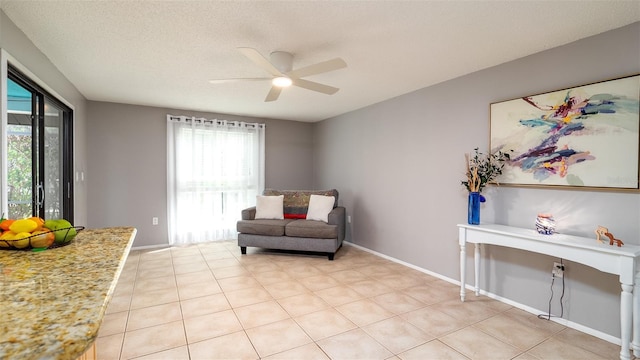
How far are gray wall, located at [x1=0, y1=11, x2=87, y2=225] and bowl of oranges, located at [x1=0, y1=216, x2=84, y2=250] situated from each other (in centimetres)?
138

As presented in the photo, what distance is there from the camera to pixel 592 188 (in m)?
2.18

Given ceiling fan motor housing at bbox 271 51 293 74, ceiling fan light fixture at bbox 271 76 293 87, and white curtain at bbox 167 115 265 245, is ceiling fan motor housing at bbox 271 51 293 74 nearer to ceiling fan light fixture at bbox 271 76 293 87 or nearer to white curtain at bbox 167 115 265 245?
ceiling fan light fixture at bbox 271 76 293 87

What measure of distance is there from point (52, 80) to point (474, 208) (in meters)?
4.20

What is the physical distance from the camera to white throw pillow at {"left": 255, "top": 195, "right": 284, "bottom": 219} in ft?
14.6

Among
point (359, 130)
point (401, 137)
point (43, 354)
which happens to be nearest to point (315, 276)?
point (401, 137)

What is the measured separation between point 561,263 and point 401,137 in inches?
83.8

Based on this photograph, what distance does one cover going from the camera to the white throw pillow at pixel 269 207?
14.6 feet

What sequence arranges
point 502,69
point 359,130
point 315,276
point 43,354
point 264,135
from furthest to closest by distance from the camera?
point 264,135
point 359,130
point 315,276
point 502,69
point 43,354

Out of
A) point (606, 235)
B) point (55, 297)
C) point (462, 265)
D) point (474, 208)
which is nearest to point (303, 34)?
point (55, 297)

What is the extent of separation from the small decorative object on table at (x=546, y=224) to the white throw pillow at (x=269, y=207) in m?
3.21

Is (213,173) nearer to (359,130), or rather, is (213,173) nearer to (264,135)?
(264,135)

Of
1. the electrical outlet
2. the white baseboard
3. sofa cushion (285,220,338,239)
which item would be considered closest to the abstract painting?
the electrical outlet

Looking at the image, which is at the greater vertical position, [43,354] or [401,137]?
[401,137]

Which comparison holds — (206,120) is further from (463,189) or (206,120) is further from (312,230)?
(463,189)
